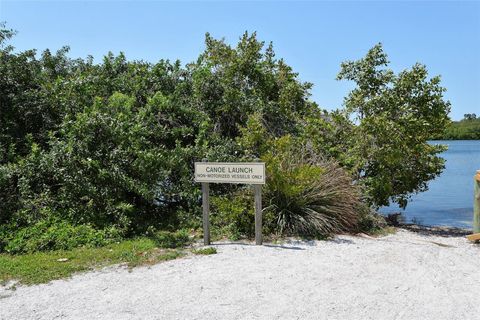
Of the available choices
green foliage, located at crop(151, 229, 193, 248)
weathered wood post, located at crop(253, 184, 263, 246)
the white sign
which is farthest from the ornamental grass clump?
green foliage, located at crop(151, 229, 193, 248)

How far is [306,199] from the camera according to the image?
8648mm

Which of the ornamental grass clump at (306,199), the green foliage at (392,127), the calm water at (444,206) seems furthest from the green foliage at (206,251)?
the calm water at (444,206)

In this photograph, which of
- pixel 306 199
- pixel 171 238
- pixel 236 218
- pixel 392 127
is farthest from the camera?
pixel 392 127

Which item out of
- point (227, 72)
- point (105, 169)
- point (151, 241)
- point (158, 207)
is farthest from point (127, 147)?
point (227, 72)

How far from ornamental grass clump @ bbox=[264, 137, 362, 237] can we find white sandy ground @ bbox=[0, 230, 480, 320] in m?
1.11

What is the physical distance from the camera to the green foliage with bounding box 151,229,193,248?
759cm

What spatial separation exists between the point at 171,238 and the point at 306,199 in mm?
2524

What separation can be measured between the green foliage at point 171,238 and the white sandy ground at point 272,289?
2.98 ft

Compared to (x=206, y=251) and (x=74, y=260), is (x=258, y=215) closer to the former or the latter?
(x=206, y=251)

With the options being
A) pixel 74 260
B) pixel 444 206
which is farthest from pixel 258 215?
pixel 444 206

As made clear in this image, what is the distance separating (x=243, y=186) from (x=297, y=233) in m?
1.65

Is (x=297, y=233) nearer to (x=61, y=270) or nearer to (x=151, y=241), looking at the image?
(x=151, y=241)

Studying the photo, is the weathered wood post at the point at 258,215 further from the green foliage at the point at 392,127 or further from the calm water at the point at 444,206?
the calm water at the point at 444,206

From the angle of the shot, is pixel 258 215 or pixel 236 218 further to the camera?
pixel 236 218
